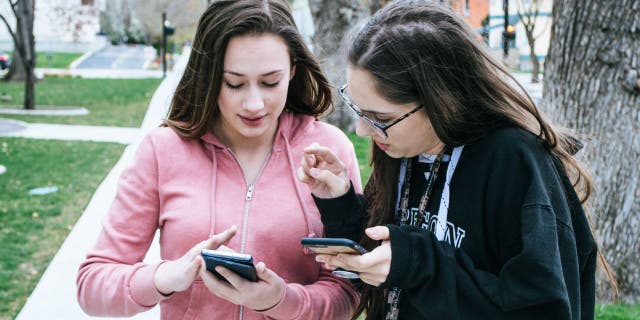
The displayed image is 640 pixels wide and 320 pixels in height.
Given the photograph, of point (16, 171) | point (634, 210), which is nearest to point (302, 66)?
point (634, 210)

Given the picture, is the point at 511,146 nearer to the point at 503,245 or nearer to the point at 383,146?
the point at 503,245

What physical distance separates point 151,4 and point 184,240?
150ft

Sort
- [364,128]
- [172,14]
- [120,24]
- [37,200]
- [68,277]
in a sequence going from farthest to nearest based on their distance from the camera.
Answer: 1. [120,24]
2. [172,14]
3. [37,200]
4. [68,277]
5. [364,128]

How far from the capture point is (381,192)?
223 cm

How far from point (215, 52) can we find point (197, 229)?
0.54m

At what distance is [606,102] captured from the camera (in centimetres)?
479

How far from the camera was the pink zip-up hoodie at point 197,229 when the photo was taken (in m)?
2.20

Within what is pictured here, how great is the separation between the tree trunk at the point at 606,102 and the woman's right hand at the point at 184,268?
3.10 meters

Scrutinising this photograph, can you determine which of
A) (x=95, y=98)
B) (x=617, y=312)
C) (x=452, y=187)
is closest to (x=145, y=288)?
(x=452, y=187)

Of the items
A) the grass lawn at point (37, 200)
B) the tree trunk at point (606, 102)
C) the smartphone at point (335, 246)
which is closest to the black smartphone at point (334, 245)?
the smartphone at point (335, 246)

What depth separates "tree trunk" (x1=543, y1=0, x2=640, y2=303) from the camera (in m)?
4.62

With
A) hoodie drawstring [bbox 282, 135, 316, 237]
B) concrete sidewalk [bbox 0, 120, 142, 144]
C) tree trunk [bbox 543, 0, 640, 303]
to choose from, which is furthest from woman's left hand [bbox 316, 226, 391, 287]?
concrete sidewalk [bbox 0, 120, 142, 144]

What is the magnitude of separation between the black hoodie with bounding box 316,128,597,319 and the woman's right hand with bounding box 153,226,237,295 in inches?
18.5

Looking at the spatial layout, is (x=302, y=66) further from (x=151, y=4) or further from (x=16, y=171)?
(x=151, y=4)
